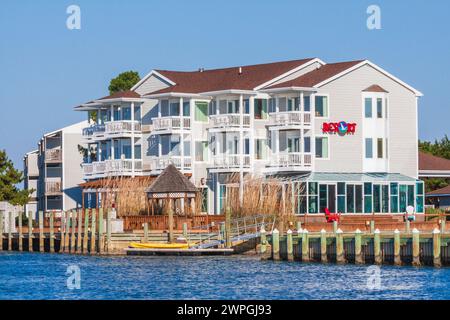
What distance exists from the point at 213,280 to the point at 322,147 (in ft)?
101

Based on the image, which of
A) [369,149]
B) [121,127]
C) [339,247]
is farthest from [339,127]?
[339,247]

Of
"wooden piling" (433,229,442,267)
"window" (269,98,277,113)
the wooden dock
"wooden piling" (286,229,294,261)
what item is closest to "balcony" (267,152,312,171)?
"window" (269,98,277,113)

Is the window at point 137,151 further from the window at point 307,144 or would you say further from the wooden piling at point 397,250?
the wooden piling at point 397,250

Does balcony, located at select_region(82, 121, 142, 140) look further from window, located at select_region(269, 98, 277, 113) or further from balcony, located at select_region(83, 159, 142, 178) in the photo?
window, located at select_region(269, 98, 277, 113)

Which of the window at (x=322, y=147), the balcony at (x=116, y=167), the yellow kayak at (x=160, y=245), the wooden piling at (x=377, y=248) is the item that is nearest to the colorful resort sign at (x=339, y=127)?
the window at (x=322, y=147)

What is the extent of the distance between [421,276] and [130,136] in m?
40.3

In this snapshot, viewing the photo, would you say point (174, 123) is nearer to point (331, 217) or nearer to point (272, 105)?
point (272, 105)

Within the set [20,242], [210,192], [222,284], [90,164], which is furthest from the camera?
[90,164]

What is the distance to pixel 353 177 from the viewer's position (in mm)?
87375

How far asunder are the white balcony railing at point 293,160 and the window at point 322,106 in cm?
278

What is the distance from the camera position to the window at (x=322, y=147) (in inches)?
3447

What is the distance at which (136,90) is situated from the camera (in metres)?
98.2
